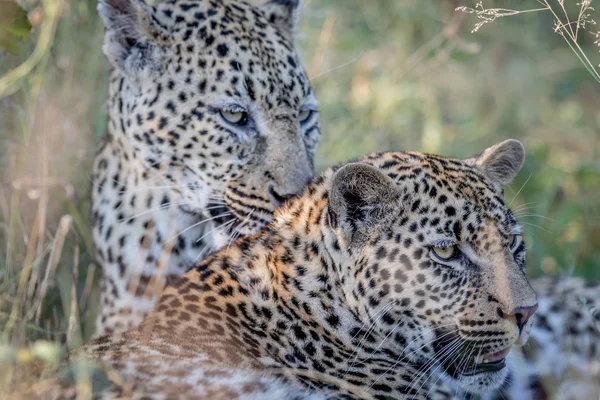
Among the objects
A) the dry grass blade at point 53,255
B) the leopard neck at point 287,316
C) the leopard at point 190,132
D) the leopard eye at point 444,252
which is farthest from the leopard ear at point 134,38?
the leopard eye at point 444,252

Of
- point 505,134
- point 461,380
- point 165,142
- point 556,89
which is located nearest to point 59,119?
point 165,142

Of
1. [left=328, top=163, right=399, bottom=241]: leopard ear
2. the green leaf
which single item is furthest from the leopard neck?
the green leaf

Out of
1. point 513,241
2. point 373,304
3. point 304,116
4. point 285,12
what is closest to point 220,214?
point 304,116

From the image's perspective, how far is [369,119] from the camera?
10.4 metres

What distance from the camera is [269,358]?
17.5ft

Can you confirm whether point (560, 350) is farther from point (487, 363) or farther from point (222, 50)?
point (222, 50)

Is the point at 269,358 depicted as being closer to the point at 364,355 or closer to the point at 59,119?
the point at 364,355

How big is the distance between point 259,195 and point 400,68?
5196 millimetres

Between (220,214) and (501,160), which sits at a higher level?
(501,160)

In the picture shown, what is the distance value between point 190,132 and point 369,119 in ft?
13.4

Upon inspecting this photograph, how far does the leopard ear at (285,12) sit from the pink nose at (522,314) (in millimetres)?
3163

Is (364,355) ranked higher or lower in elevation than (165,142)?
lower

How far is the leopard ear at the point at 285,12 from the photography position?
732cm

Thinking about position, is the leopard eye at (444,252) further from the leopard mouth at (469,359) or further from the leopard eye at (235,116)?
the leopard eye at (235,116)
